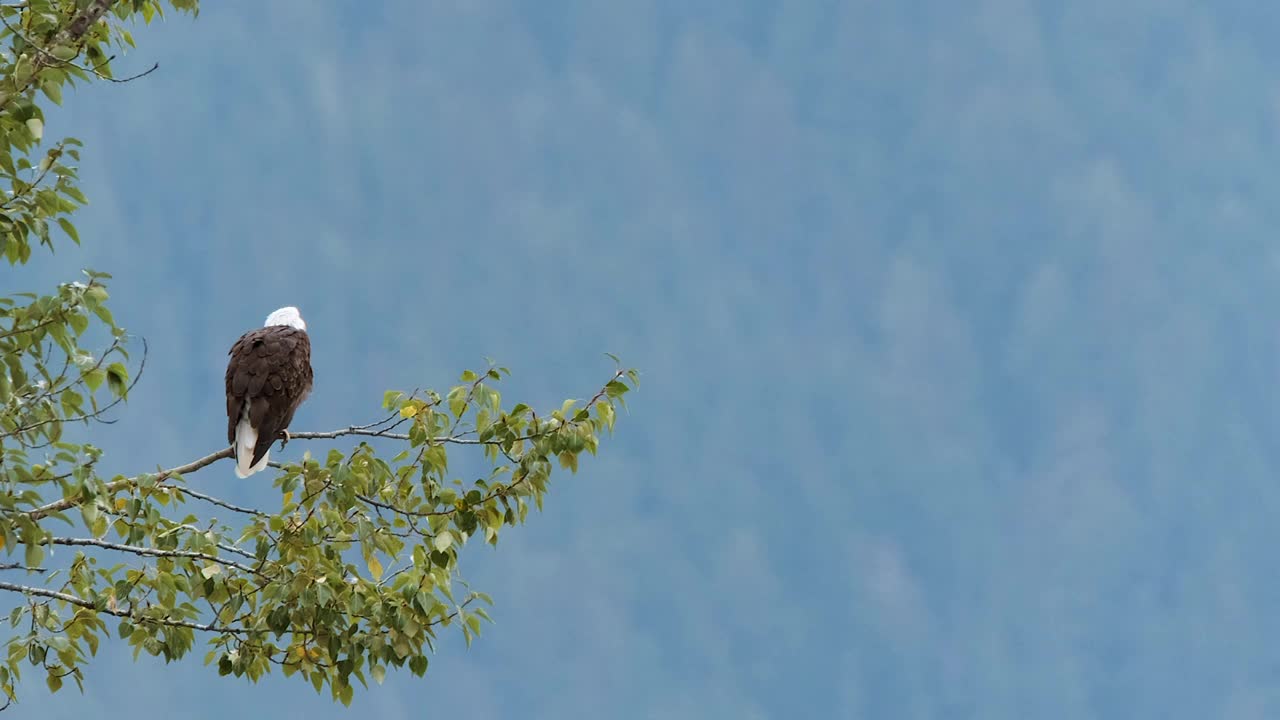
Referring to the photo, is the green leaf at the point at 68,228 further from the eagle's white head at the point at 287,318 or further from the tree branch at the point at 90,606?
the eagle's white head at the point at 287,318

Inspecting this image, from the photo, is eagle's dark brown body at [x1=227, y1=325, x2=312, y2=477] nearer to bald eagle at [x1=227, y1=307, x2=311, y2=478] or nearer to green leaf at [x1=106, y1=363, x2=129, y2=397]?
bald eagle at [x1=227, y1=307, x2=311, y2=478]

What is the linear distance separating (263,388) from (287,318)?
1.45 m

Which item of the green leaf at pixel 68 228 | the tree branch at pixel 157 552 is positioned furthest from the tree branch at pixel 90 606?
the green leaf at pixel 68 228

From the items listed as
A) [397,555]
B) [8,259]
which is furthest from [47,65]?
[397,555]

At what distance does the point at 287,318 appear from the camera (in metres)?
11.2

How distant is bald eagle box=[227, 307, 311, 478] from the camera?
31.6 feet

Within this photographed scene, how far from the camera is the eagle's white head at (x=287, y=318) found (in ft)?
36.2

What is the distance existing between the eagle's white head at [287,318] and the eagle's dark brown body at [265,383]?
573 mm

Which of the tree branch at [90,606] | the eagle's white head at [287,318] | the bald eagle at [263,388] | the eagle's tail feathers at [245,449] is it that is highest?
the eagle's white head at [287,318]

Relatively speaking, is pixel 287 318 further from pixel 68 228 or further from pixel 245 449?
pixel 68 228

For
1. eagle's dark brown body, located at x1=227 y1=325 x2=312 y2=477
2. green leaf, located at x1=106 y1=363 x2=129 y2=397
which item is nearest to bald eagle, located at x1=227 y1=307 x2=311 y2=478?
eagle's dark brown body, located at x1=227 y1=325 x2=312 y2=477

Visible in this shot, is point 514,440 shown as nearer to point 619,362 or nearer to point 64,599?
point 619,362

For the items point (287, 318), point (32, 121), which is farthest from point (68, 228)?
point (287, 318)

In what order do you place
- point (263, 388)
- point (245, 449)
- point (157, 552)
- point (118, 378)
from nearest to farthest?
point (118, 378)
point (157, 552)
point (245, 449)
point (263, 388)
